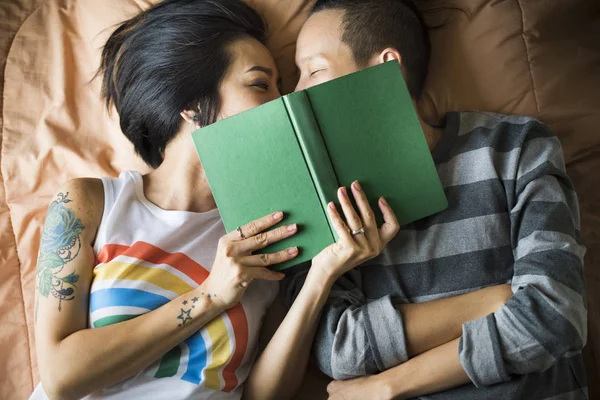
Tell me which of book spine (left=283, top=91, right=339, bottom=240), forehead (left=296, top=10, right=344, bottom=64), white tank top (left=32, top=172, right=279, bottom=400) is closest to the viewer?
book spine (left=283, top=91, right=339, bottom=240)

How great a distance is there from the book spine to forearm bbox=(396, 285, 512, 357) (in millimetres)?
246

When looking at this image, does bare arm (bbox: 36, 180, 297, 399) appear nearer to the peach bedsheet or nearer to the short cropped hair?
the peach bedsheet

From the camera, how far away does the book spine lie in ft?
3.19

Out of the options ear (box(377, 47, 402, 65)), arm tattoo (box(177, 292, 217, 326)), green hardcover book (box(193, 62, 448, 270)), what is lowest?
arm tattoo (box(177, 292, 217, 326))

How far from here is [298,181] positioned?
101cm

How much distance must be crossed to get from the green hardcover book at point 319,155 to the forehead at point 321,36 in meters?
0.20

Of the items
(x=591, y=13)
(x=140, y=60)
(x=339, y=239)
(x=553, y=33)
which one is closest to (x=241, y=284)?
(x=339, y=239)

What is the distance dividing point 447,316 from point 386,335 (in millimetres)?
115

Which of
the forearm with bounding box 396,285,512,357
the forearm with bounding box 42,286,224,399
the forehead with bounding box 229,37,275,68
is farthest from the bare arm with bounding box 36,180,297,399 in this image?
the forehead with bounding box 229,37,275,68

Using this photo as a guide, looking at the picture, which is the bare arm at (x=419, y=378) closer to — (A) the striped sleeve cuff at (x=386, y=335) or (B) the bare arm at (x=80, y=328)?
(A) the striped sleeve cuff at (x=386, y=335)

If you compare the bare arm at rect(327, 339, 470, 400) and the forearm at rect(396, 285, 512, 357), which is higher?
the forearm at rect(396, 285, 512, 357)

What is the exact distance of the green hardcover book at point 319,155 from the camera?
3.25ft

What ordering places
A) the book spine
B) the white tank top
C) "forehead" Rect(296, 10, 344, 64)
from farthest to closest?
"forehead" Rect(296, 10, 344, 64)
the white tank top
the book spine

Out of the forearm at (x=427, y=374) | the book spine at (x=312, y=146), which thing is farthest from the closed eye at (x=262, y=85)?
the forearm at (x=427, y=374)
